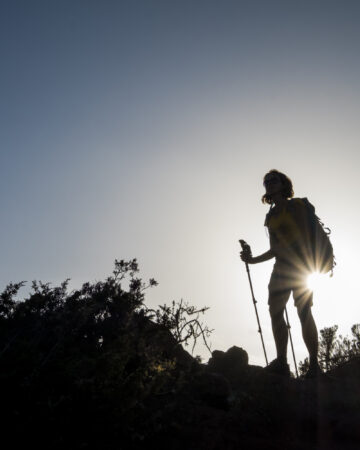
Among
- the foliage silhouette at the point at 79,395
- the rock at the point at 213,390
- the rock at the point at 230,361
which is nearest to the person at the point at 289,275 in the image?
the rock at the point at 230,361

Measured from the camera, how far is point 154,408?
3369 millimetres

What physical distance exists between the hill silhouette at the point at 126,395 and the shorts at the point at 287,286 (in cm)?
127

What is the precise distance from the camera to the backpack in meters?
5.23

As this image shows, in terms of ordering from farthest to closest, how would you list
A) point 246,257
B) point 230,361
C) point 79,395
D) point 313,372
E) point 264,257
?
point 230,361, point 246,257, point 264,257, point 313,372, point 79,395

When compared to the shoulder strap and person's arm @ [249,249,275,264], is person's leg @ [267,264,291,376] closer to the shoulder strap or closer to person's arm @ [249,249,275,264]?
person's arm @ [249,249,275,264]

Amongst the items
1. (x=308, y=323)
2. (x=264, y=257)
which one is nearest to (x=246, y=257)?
(x=264, y=257)

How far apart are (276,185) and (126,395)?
473 cm

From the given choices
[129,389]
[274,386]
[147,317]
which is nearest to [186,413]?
[129,389]

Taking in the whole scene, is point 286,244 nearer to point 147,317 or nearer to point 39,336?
point 147,317

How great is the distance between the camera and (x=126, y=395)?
262cm

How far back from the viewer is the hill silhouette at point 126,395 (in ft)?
7.94

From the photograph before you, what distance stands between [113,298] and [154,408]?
2088 millimetres

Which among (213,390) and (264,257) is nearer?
(213,390)

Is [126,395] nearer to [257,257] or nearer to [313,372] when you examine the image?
[313,372]
